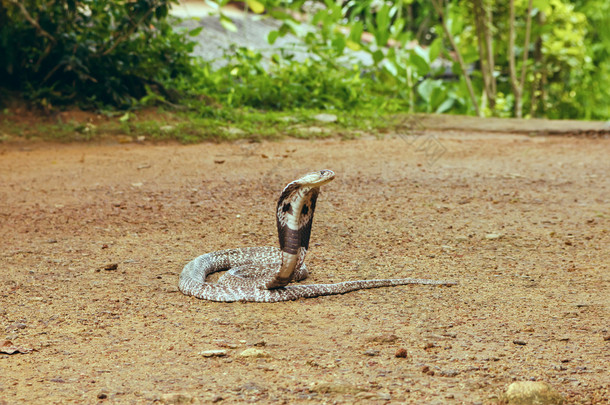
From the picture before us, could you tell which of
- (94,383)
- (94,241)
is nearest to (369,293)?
(94,383)

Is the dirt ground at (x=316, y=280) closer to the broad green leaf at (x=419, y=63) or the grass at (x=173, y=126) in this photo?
the grass at (x=173, y=126)

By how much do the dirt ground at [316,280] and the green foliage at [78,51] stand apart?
1874mm

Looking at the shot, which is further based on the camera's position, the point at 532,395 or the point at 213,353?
the point at 213,353

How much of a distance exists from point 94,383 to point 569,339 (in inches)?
75.2

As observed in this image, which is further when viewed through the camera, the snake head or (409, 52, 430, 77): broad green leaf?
(409, 52, 430, 77): broad green leaf

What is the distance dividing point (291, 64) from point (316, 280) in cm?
771

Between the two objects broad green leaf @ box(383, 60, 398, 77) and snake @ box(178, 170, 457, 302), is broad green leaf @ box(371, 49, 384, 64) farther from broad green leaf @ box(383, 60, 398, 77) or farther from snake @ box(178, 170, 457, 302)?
snake @ box(178, 170, 457, 302)

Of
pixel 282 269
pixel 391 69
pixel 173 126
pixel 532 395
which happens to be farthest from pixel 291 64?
pixel 532 395

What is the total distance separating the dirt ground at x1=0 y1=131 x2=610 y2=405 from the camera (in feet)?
8.70

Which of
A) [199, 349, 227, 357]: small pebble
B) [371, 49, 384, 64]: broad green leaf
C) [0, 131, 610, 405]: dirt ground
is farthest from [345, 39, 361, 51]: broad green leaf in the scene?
[199, 349, 227, 357]: small pebble

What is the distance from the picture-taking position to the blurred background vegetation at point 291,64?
360 inches

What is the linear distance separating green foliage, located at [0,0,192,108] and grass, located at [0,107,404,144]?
0.32 metres

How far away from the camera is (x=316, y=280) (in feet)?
13.2

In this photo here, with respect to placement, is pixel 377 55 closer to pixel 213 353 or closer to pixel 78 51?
pixel 78 51
